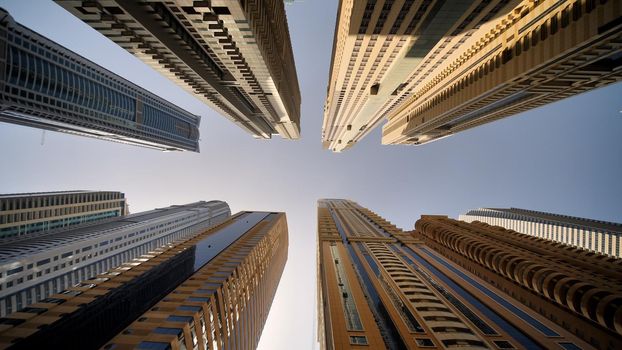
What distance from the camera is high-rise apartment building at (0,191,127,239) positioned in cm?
13512

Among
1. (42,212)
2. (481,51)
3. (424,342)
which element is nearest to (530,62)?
(481,51)

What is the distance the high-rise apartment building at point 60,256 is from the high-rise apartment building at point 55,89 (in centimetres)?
5140

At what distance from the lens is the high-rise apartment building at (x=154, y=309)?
1567 inches

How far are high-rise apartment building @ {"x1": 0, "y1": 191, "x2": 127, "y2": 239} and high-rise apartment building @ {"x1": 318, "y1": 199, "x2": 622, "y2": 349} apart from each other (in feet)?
440

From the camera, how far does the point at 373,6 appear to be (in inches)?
2931

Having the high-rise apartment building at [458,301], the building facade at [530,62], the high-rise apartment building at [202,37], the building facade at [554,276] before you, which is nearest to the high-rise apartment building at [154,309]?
the high-rise apartment building at [458,301]

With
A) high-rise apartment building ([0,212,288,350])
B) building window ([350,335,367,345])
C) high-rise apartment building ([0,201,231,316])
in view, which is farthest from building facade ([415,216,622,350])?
high-rise apartment building ([0,201,231,316])

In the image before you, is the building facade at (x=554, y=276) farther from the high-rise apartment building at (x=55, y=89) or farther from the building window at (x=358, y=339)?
the high-rise apartment building at (x=55, y=89)

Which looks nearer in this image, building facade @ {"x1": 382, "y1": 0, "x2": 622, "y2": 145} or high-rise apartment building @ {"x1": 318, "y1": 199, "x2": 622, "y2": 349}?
high-rise apartment building @ {"x1": 318, "y1": 199, "x2": 622, "y2": 349}

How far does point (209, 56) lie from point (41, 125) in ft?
355

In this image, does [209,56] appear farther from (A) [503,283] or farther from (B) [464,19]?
(A) [503,283]

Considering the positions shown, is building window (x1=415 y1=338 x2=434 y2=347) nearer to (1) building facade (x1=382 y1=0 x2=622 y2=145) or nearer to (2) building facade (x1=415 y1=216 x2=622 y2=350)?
(2) building facade (x1=415 y1=216 x2=622 y2=350)

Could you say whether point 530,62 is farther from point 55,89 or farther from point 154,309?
point 55,89

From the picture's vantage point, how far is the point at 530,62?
227 feet
